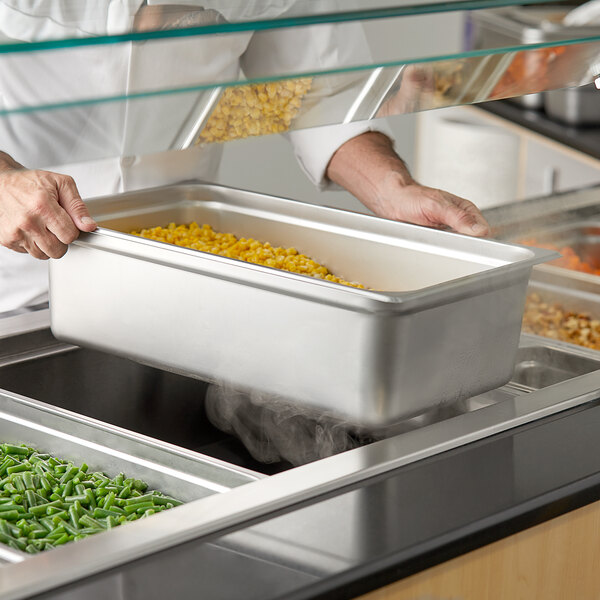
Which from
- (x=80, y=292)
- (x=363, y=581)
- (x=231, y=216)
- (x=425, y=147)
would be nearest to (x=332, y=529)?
(x=363, y=581)

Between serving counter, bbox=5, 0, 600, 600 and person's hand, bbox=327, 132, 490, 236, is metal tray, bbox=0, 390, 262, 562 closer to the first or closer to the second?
serving counter, bbox=5, 0, 600, 600

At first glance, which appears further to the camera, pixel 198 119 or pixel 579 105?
pixel 579 105

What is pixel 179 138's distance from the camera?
2.63ft

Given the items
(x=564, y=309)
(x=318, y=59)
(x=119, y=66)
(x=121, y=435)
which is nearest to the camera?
(x=119, y=66)

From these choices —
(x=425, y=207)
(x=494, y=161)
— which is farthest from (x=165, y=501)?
(x=494, y=161)

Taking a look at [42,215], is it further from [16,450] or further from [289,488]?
[289,488]

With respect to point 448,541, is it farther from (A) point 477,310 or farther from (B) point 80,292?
(B) point 80,292

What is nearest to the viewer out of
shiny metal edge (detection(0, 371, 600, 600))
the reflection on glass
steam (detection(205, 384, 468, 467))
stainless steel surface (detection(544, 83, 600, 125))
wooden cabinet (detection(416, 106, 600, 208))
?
the reflection on glass

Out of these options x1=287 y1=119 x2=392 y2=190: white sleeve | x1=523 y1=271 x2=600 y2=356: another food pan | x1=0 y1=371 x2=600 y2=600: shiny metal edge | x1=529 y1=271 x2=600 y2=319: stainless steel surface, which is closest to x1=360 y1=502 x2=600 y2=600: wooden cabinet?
x1=0 y1=371 x2=600 y2=600: shiny metal edge

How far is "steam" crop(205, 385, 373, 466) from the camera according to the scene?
3.55ft

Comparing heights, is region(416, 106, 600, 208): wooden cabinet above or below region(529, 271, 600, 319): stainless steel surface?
above

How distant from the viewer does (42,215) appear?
1.14 metres

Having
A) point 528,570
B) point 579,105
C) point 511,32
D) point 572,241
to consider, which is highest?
point 511,32

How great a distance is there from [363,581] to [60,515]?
318 mm
